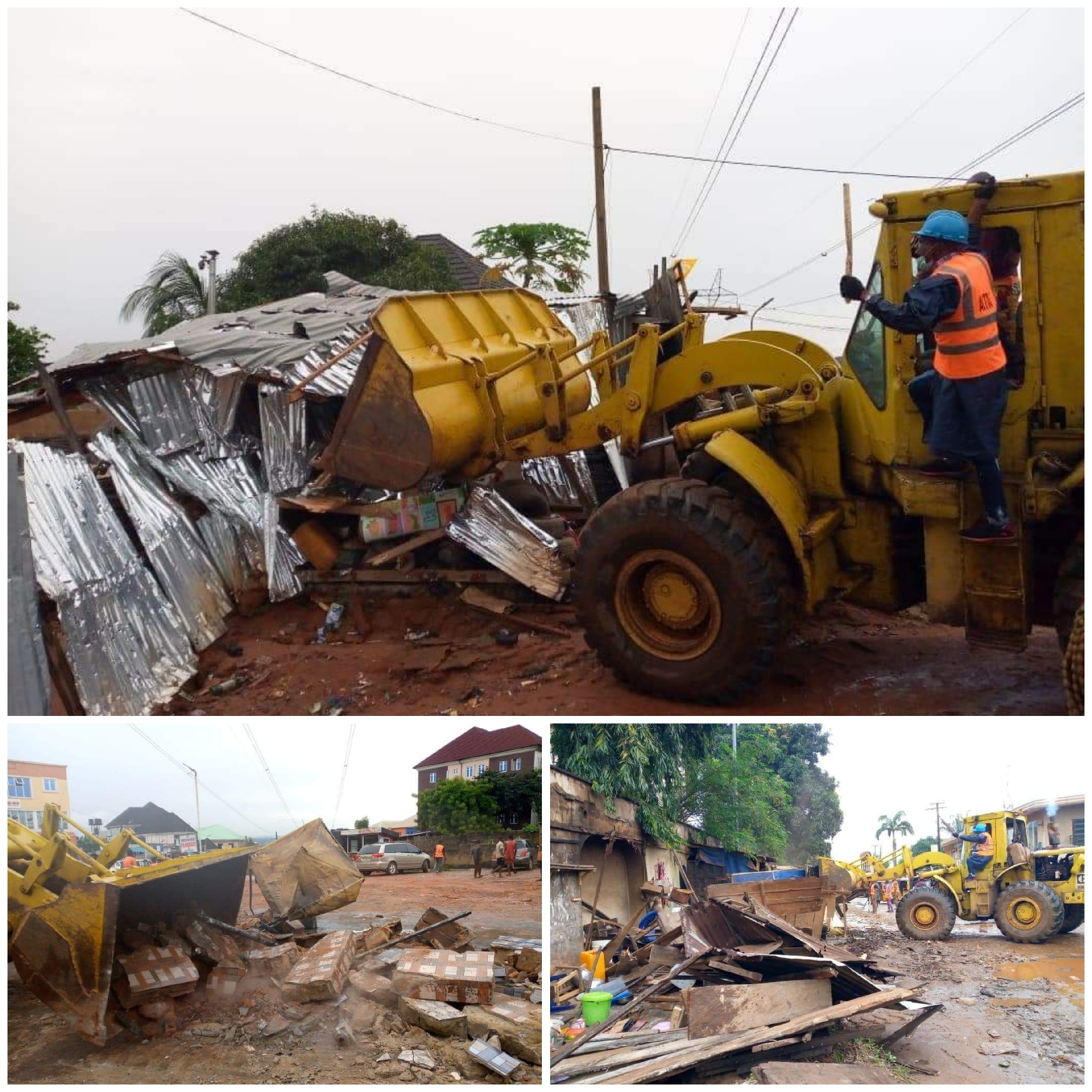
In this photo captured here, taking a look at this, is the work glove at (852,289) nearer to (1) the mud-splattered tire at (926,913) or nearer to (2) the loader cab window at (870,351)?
(2) the loader cab window at (870,351)

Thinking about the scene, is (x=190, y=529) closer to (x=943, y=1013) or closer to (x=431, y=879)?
(x=431, y=879)

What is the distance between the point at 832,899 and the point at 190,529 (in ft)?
20.5

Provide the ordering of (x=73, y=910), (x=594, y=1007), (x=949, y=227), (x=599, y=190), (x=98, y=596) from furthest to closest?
(x=599, y=190) < (x=98, y=596) < (x=73, y=910) < (x=594, y=1007) < (x=949, y=227)

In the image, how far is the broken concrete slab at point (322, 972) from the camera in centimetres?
553

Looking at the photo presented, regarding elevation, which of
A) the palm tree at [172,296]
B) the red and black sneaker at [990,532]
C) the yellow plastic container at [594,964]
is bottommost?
the yellow plastic container at [594,964]

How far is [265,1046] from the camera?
504 cm

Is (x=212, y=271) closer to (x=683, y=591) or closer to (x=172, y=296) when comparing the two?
(x=172, y=296)

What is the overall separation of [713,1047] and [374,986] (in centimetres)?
200

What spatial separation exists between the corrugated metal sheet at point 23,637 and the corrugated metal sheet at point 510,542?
318 centimetres

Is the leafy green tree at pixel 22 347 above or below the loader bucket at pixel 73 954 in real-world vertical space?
above

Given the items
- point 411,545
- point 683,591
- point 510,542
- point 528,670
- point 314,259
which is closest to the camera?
point 683,591

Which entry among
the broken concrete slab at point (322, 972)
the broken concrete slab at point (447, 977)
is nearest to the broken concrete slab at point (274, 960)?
the broken concrete slab at point (322, 972)

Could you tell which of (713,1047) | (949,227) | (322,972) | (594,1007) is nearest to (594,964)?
(594,1007)

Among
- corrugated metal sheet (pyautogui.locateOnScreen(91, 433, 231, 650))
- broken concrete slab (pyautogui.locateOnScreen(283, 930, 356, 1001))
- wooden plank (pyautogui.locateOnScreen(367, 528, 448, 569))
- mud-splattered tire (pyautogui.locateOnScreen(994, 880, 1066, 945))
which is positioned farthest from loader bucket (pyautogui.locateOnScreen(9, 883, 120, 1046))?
mud-splattered tire (pyautogui.locateOnScreen(994, 880, 1066, 945))
